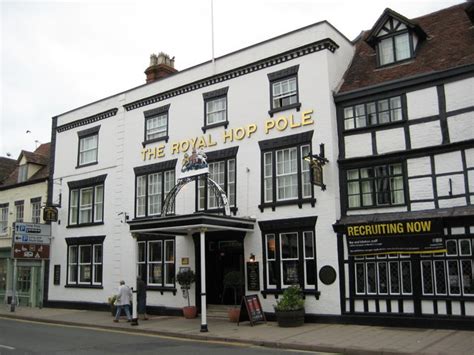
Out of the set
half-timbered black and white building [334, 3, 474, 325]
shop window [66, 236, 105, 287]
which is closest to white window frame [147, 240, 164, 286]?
shop window [66, 236, 105, 287]

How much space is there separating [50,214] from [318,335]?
674 inches

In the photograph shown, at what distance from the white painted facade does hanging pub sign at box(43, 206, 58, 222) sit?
0.34 metres

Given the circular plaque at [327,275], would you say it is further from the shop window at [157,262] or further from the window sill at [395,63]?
the window sill at [395,63]

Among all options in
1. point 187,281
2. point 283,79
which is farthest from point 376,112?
point 187,281

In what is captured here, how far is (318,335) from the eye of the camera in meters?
14.3

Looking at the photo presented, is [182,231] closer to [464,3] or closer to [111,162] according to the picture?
[111,162]

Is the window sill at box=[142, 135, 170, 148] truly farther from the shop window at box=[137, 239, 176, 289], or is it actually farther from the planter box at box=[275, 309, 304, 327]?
the planter box at box=[275, 309, 304, 327]

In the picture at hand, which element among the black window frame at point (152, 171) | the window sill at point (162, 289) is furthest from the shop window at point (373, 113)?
the window sill at point (162, 289)

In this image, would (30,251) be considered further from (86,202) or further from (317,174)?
(317,174)

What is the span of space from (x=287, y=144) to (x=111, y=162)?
10.1 meters

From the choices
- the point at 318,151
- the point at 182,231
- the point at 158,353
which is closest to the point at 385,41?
the point at 318,151

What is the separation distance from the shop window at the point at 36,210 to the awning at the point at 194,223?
1143 centimetres

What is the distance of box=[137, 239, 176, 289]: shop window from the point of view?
21438mm

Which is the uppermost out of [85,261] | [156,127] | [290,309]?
[156,127]
